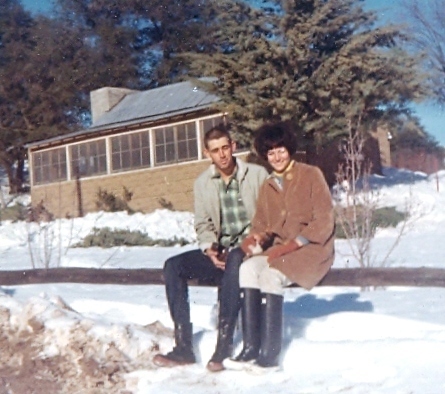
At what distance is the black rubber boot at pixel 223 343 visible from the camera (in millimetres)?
4797

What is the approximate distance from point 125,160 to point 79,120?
14.8m

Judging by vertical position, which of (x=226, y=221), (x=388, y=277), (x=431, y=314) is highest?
(x=226, y=221)

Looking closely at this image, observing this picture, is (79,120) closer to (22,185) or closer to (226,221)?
(22,185)

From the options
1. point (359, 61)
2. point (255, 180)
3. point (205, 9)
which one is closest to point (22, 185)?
point (205, 9)

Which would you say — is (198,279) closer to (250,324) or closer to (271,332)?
(250,324)

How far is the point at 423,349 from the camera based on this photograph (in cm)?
466

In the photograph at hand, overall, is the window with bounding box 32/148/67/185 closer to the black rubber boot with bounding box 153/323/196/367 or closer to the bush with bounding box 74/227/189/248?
the bush with bounding box 74/227/189/248

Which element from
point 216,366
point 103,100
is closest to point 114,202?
point 103,100

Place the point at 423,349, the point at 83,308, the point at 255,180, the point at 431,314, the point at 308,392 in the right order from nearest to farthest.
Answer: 1. the point at 308,392
2. the point at 423,349
3. the point at 255,180
4. the point at 431,314
5. the point at 83,308

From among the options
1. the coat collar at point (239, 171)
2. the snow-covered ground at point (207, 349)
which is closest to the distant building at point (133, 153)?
the snow-covered ground at point (207, 349)

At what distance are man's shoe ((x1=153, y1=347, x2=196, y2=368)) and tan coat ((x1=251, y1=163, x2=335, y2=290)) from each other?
2.69 ft

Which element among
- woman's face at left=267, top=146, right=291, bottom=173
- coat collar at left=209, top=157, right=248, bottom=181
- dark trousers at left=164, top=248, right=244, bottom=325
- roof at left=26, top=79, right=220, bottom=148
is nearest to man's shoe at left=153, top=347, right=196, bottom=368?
dark trousers at left=164, top=248, right=244, bottom=325

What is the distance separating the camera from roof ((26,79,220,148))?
22.9 meters

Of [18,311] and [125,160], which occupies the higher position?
[125,160]
